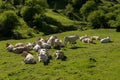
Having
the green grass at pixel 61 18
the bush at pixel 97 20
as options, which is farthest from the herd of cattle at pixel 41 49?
the green grass at pixel 61 18

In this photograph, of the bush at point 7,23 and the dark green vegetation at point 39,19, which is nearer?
the bush at point 7,23

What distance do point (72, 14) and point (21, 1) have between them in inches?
582

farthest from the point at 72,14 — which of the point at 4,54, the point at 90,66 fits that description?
the point at 90,66

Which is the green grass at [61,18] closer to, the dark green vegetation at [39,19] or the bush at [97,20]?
the dark green vegetation at [39,19]

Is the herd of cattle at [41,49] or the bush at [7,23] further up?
the herd of cattle at [41,49]

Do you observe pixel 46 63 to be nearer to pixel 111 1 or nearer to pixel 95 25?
pixel 95 25

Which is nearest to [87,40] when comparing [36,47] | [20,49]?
[36,47]

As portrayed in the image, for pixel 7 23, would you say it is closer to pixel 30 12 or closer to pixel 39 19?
pixel 39 19

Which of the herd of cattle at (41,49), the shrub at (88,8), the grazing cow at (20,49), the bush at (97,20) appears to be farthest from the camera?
the shrub at (88,8)

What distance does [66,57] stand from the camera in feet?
114

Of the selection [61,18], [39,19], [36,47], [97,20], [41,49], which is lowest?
[61,18]

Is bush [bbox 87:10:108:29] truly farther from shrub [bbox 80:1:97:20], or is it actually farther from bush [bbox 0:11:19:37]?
bush [bbox 0:11:19:37]

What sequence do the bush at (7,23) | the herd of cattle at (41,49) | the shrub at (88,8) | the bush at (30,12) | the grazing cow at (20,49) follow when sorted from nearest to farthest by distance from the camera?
the herd of cattle at (41,49) < the grazing cow at (20,49) < the bush at (7,23) < the bush at (30,12) < the shrub at (88,8)

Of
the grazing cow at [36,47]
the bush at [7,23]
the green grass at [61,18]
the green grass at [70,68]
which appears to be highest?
the grazing cow at [36,47]
